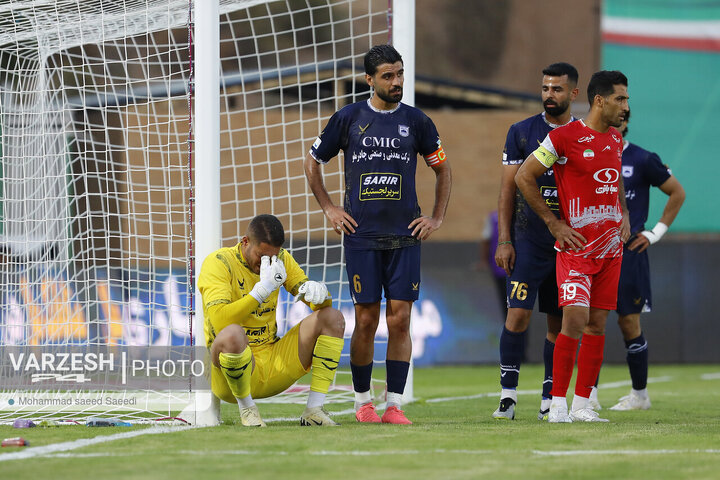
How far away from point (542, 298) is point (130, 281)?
3296mm

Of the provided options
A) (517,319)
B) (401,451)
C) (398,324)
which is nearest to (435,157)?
(398,324)

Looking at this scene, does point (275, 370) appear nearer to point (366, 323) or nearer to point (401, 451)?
point (366, 323)

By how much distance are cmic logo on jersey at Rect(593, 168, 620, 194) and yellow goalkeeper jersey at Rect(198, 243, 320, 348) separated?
5.66ft

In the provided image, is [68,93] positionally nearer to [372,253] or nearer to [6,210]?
[6,210]

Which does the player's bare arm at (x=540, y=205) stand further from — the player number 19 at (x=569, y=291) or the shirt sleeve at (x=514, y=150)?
the shirt sleeve at (x=514, y=150)

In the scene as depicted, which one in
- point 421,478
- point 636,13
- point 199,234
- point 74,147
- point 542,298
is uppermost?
point 636,13

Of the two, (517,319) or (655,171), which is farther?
(655,171)

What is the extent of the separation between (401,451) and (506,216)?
2390mm

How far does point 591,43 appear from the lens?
30.9 m

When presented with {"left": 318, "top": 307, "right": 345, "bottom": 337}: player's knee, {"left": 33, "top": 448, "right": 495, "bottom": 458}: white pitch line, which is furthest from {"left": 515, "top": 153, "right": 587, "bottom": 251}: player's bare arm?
{"left": 33, "top": 448, "right": 495, "bottom": 458}: white pitch line

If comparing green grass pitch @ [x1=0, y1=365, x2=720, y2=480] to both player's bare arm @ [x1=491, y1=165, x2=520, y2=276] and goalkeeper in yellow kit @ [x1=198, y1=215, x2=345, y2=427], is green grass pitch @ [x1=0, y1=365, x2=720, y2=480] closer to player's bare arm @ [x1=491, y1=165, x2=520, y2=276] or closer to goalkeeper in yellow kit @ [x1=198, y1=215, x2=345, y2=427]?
goalkeeper in yellow kit @ [x1=198, y1=215, x2=345, y2=427]

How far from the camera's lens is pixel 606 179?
6352 millimetres

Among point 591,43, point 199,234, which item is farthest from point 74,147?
point 591,43

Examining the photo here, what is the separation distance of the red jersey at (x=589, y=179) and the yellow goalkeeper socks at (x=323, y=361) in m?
1.47
